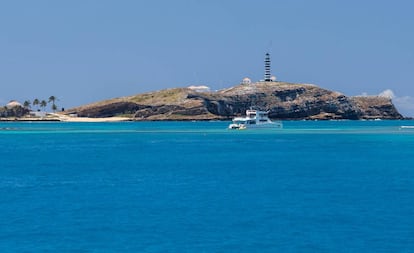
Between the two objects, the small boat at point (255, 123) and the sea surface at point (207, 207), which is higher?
the small boat at point (255, 123)

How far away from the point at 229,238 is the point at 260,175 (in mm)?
27006

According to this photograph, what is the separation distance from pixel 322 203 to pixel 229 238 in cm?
1114

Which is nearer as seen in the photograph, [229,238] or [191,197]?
[229,238]

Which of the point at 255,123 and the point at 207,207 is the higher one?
the point at 255,123

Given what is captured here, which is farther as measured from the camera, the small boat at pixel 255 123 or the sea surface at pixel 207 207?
the small boat at pixel 255 123

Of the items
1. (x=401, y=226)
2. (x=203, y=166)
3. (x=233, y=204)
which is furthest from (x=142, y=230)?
(x=203, y=166)

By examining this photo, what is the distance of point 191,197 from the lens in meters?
43.2

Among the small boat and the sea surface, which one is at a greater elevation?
the small boat

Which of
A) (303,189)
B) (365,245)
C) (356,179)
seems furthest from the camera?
(356,179)

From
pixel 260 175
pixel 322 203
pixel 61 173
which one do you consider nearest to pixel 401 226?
pixel 322 203

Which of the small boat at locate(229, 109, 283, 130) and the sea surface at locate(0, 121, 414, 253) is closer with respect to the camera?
the sea surface at locate(0, 121, 414, 253)

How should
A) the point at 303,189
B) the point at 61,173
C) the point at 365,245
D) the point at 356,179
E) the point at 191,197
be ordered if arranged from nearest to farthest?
1. the point at 365,245
2. the point at 191,197
3. the point at 303,189
4. the point at 356,179
5. the point at 61,173

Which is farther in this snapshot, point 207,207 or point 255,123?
point 255,123

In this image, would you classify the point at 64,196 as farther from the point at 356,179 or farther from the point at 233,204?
the point at 356,179
